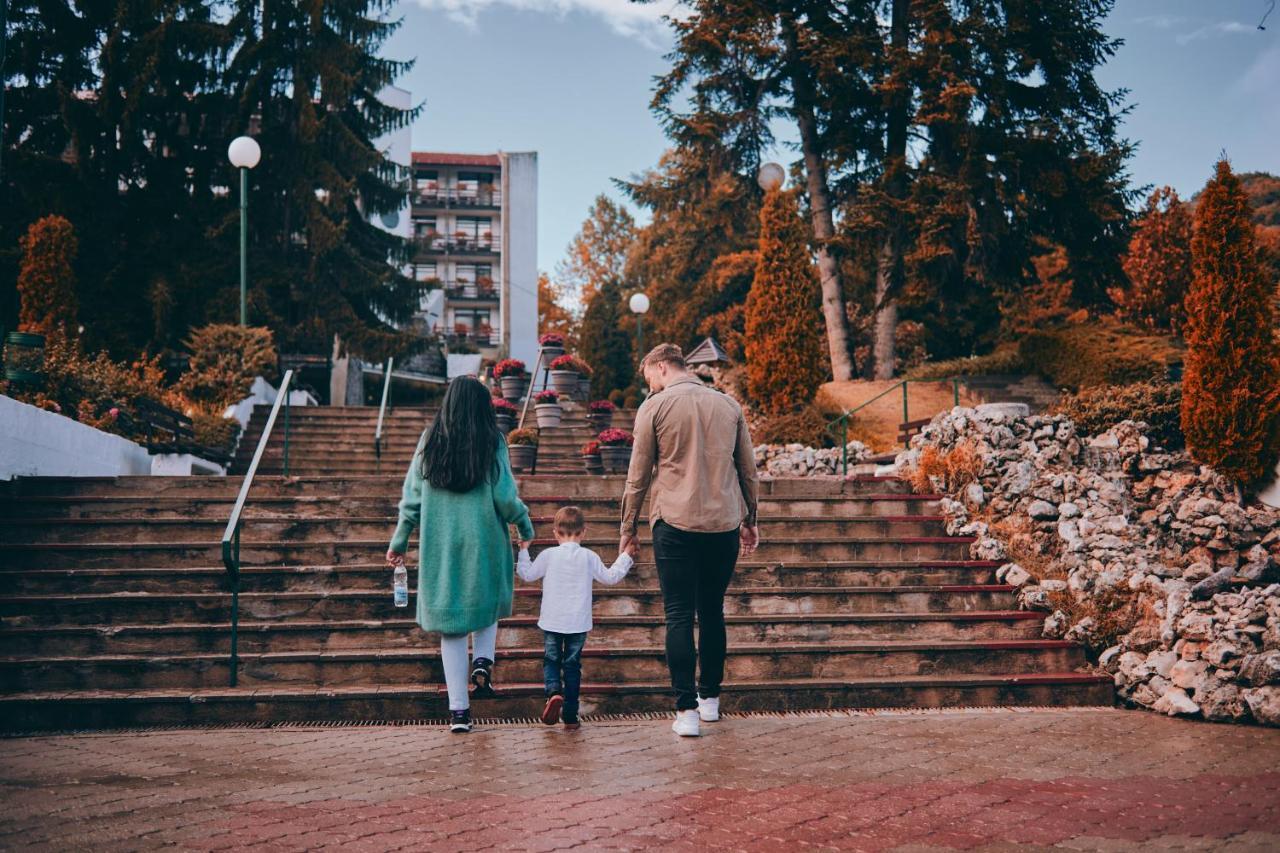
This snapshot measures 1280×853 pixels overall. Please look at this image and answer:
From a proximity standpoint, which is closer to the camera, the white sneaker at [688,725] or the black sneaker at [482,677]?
the white sneaker at [688,725]

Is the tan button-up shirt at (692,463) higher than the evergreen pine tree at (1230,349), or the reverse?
the evergreen pine tree at (1230,349)

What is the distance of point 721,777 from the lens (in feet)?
13.8

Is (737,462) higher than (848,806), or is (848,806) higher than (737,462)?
(737,462)

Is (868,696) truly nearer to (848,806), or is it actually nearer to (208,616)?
(848,806)

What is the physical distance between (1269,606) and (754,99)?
59.8ft

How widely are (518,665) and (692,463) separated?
199 cm

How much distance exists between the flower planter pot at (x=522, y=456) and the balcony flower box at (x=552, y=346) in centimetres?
422

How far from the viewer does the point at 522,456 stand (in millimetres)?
11672

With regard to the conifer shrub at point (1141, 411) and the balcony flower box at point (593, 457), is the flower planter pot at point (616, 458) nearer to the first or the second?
the balcony flower box at point (593, 457)

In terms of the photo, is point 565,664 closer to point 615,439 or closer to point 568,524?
point 568,524

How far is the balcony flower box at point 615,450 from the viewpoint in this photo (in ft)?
38.2

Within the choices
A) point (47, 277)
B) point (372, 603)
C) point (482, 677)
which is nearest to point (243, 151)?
point (47, 277)

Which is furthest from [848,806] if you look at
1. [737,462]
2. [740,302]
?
[740,302]

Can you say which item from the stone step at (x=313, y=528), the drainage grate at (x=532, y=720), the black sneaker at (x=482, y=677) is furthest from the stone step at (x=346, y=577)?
the black sneaker at (x=482, y=677)
